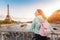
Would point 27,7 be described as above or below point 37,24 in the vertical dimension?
above

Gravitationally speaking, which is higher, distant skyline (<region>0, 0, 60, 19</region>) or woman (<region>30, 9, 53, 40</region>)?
distant skyline (<region>0, 0, 60, 19</region>)

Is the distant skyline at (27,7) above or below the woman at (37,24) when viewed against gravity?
above

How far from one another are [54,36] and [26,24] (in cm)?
33

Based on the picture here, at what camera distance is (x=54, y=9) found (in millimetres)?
1961

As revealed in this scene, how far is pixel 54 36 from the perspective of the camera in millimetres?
1938

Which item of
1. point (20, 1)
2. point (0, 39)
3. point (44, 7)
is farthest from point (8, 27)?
point (44, 7)

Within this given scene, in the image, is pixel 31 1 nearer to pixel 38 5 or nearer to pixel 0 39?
pixel 38 5

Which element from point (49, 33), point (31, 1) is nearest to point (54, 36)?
point (49, 33)

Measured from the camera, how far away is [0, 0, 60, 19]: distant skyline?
1.97 metres

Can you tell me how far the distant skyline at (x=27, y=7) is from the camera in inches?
77.5

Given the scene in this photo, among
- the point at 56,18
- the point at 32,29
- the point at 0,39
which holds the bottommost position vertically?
the point at 0,39

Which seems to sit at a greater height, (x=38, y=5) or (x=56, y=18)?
(x=38, y=5)

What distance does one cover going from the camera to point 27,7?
1.99 metres

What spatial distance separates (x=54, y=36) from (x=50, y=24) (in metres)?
0.14
